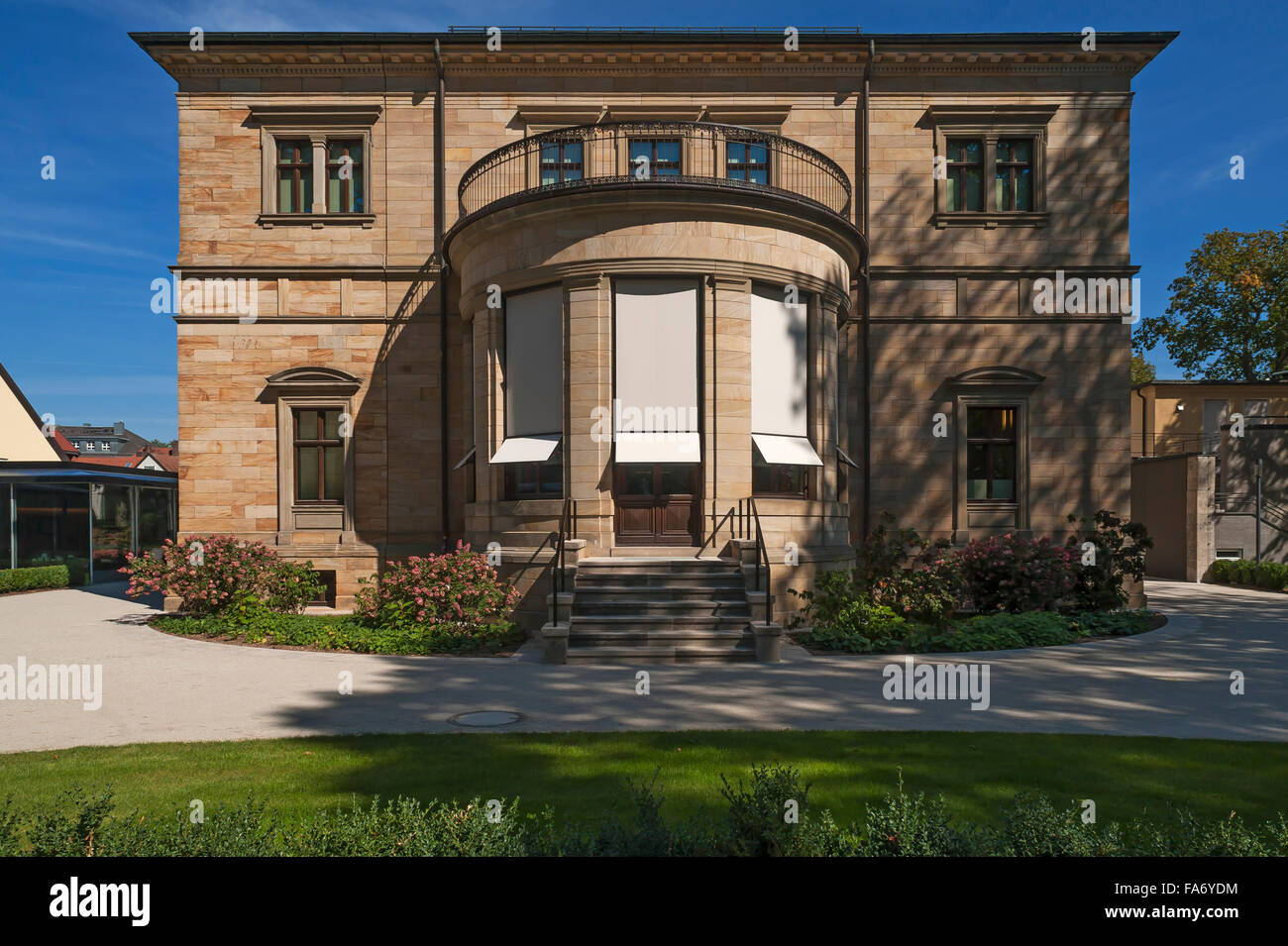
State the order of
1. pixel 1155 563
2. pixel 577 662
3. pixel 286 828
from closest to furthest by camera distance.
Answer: pixel 286 828 < pixel 577 662 < pixel 1155 563

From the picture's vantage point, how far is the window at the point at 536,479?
1530 cm

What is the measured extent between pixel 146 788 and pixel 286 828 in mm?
2010

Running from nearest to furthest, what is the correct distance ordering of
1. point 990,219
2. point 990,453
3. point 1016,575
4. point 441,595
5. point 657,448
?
point 441,595 < point 657,448 < point 1016,575 < point 990,219 < point 990,453

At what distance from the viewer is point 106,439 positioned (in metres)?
84.2

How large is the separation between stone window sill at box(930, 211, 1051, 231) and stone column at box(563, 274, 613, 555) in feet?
30.8

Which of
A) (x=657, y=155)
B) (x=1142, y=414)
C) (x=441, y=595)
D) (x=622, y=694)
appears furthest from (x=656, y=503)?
(x=1142, y=414)

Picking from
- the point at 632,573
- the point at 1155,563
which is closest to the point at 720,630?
the point at 632,573

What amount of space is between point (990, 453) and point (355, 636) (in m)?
15.1

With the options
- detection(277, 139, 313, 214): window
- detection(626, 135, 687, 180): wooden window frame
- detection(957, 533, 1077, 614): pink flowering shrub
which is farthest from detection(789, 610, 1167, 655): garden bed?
detection(277, 139, 313, 214): window

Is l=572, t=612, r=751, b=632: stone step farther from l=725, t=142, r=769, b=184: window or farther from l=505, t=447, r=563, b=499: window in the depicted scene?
l=725, t=142, r=769, b=184: window

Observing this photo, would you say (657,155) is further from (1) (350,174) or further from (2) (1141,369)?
(2) (1141,369)

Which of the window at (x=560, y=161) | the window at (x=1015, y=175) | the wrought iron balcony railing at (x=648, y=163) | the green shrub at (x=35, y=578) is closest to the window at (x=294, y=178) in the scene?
the wrought iron balcony railing at (x=648, y=163)
